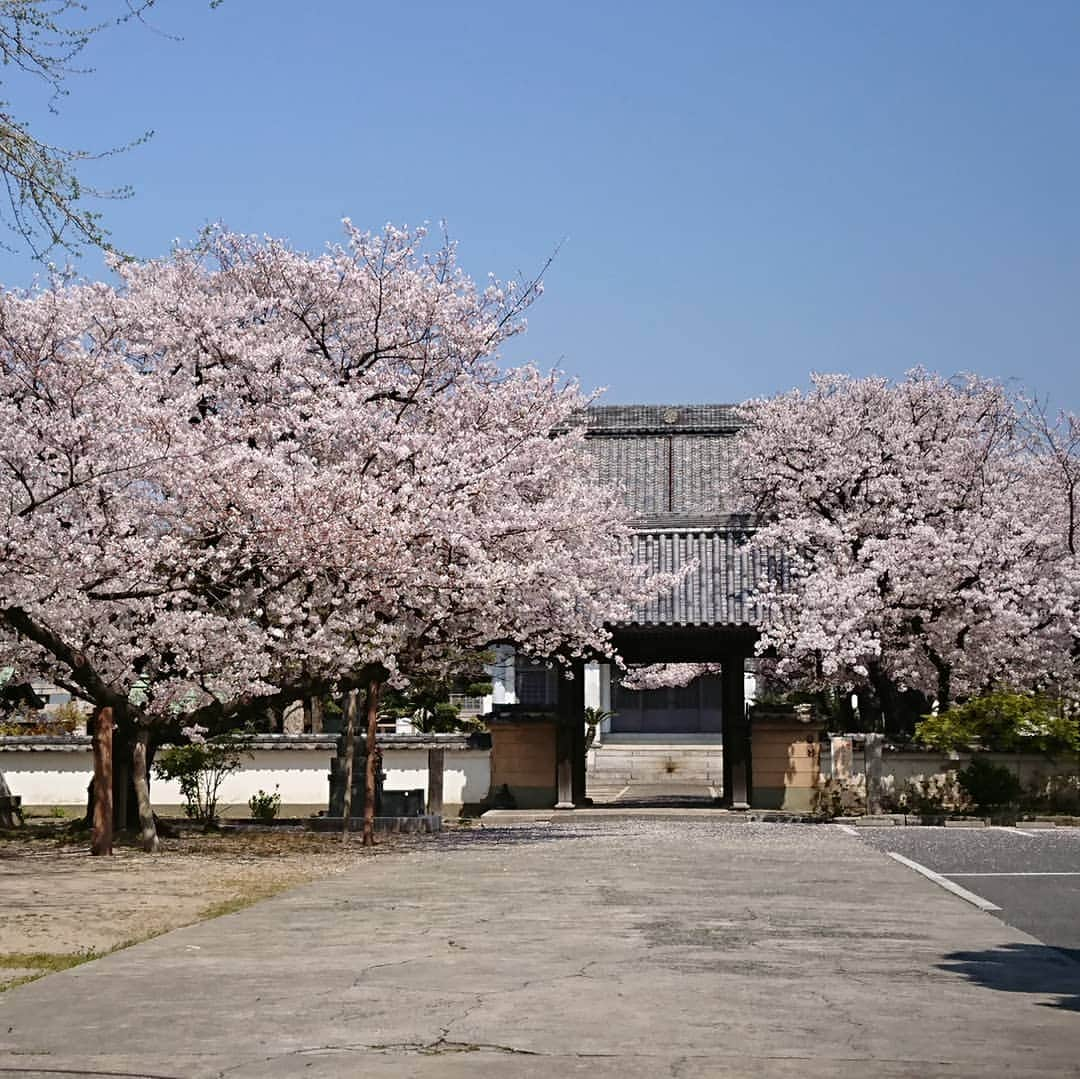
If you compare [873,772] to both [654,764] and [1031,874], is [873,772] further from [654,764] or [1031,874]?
[654,764]

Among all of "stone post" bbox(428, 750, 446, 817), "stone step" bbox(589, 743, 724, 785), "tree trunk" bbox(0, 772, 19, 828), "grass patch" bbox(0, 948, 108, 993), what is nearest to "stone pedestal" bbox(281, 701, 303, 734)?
"stone post" bbox(428, 750, 446, 817)

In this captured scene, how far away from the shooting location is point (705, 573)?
34.5 metres

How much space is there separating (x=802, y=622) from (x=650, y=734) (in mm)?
29780

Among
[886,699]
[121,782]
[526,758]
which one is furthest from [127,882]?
[886,699]

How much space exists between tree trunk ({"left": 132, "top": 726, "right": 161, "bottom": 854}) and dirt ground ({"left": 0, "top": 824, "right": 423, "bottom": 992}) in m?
0.28

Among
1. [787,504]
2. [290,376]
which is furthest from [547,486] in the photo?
[787,504]

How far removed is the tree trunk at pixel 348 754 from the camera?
24.2 m

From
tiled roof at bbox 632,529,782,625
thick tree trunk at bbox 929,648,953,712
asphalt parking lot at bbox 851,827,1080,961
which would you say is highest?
tiled roof at bbox 632,529,782,625

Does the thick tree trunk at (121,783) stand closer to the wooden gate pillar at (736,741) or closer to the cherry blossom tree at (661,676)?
A: the wooden gate pillar at (736,741)

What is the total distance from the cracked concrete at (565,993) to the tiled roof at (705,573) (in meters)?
18.6

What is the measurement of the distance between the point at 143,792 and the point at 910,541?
17.5 m

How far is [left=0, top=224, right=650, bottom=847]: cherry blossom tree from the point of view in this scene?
786 inches

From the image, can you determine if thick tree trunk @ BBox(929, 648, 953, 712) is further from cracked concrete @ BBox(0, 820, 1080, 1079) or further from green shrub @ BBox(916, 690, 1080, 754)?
cracked concrete @ BBox(0, 820, 1080, 1079)

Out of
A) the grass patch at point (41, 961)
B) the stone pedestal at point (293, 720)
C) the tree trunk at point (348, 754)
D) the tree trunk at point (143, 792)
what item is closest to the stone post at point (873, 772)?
the tree trunk at point (348, 754)
